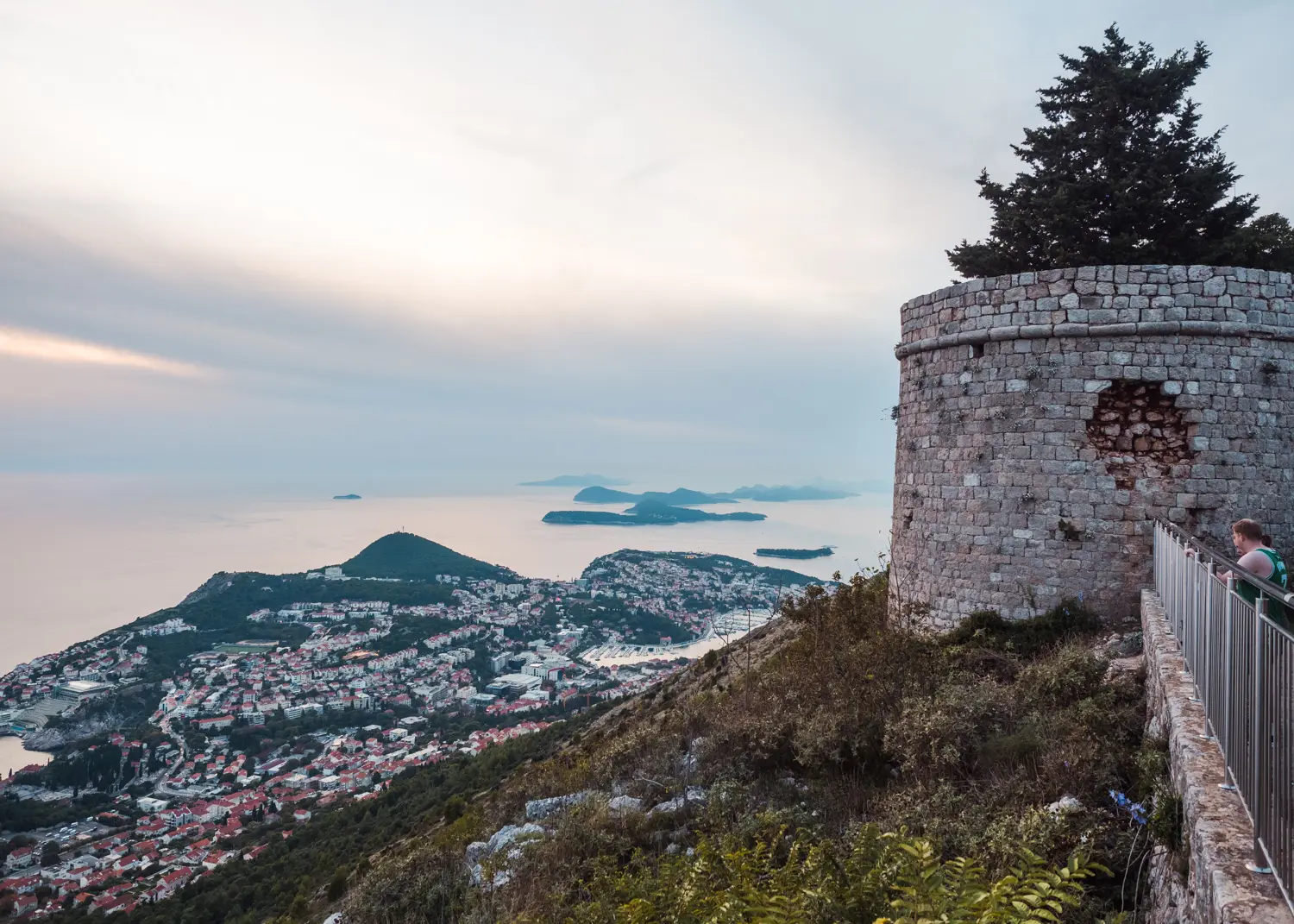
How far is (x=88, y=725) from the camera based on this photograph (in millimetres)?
35562

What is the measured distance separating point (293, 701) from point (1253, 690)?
136 feet

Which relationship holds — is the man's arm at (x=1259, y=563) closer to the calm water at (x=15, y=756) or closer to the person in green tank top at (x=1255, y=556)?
the person in green tank top at (x=1255, y=556)

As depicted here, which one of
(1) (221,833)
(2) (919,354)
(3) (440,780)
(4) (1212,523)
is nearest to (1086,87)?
(2) (919,354)

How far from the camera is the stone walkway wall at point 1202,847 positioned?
6.55ft

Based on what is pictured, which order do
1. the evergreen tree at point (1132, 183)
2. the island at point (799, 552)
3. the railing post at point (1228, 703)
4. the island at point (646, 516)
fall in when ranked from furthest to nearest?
the island at point (646, 516) → the island at point (799, 552) → the evergreen tree at point (1132, 183) → the railing post at point (1228, 703)

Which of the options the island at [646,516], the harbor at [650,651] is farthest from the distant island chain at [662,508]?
the harbor at [650,651]

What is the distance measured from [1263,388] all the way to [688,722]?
723cm

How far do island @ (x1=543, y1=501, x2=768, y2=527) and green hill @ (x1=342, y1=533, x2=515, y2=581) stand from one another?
5014cm

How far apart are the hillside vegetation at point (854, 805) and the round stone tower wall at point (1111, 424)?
684 millimetres

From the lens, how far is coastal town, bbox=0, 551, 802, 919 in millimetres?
21719

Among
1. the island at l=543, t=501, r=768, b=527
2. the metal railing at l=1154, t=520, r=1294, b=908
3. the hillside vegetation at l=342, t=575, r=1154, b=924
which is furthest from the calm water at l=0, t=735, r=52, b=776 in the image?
the island at l=543, t=501, r=768, b=527

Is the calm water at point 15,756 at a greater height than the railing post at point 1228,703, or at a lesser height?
lesser

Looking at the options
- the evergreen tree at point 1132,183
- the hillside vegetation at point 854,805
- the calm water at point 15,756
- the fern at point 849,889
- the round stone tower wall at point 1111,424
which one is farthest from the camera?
the calm water at point 15,756

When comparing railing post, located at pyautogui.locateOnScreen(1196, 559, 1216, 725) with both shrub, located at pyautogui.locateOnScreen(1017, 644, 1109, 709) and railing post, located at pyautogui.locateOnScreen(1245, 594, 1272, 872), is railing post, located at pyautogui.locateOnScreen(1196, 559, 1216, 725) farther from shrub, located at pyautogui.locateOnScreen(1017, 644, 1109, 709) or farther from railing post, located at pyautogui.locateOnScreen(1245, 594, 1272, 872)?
shrub, located at pyautogui.locateOnScreen(1017, 644, 1109, 709)
